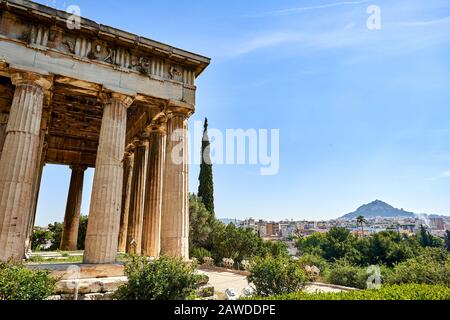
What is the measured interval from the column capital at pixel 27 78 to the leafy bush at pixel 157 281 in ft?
24.3

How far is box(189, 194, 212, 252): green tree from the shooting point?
31328 millimetres

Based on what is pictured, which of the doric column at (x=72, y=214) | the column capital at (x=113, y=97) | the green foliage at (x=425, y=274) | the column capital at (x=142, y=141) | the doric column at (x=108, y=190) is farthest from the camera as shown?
the doric column at (x=72, y=214)

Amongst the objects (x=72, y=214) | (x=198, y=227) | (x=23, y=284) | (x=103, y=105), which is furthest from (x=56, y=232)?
(x=23, y=284)

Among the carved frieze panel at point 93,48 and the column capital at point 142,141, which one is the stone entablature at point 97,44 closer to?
the carved frieze panel at point 93,48

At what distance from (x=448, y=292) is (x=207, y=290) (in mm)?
7315

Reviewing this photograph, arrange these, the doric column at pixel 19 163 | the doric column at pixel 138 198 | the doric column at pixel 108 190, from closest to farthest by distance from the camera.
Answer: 1. the doric column at pixel 19 163
2. the doric column at pixel 108 190
3. the doric column at pixel 138 198

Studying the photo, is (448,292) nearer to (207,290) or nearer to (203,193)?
(207,290)

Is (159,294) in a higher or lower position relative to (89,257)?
lower

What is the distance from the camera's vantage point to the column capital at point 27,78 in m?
10.1

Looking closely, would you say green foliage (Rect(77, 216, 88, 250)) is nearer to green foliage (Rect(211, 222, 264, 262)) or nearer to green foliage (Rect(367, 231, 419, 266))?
green foliage (Rect(211, 222, 264, 262))

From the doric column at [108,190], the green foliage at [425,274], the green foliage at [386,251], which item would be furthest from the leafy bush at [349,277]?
the green foliage at [386,251]

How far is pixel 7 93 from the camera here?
13.8m

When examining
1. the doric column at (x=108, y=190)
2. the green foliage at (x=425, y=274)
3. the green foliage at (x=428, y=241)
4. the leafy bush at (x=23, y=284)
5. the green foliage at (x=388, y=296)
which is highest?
the doric column at (x=108, y=190)
